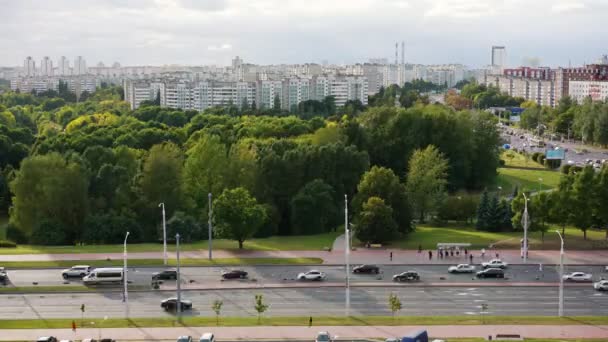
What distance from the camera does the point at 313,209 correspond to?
6625cm

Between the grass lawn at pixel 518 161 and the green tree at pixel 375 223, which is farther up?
the grass lawn at pixel 518 161

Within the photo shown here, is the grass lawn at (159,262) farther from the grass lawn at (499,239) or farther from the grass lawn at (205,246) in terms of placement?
the grass lawn at (499,239)

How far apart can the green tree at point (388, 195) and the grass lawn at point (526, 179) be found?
1059 inches

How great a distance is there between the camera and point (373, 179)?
64375mm

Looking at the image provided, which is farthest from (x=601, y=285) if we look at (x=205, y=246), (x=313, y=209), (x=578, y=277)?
(x=205, y=246)

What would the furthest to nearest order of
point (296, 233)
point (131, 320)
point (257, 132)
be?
point (257, 132) → point (296, 233) → point (131, 320)

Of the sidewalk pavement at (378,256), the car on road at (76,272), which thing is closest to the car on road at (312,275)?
the sidewalk pavement at (378,256)

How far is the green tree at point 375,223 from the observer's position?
59594 mm

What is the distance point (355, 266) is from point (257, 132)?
50413mm

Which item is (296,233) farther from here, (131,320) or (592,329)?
Result: (592,329)

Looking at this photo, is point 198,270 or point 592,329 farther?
point 198,270

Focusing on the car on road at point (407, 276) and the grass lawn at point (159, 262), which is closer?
the car on road at point (407, 276)

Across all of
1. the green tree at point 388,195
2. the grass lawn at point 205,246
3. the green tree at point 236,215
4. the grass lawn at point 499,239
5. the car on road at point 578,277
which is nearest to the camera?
the car on road at point 578,277

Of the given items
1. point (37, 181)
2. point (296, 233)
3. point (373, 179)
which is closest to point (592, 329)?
point (373, 179)
